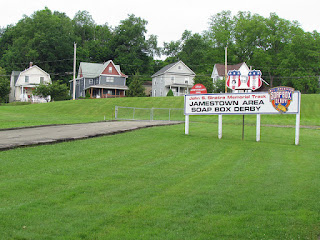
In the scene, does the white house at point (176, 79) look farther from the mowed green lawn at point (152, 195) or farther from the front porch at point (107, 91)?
the mowed green lawn at point (152, 195)

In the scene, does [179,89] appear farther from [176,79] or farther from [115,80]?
[115,80]

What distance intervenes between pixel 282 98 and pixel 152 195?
12478 millimetres

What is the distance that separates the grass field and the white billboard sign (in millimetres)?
4929

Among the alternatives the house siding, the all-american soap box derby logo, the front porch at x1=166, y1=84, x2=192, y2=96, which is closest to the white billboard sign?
the all-american soap box derby logo

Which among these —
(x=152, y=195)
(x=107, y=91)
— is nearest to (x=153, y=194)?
(x=152, y=195)

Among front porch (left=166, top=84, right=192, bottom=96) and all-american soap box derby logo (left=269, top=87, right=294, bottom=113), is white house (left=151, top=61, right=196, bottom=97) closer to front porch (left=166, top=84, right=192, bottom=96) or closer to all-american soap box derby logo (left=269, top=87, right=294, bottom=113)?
front porch (left=166, top=84, right=192, bottom=96)

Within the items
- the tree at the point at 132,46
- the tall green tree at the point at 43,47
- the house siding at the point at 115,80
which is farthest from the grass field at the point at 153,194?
the tall green tree at the point at 43,47

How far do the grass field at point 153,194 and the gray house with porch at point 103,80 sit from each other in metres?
58.3

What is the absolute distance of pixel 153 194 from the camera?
7.34 meters

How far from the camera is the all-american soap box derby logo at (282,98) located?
17641mm

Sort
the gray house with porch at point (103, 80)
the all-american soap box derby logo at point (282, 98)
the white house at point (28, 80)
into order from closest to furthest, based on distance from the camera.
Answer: the all-american soap box derby logo at point (282, 98), the gray house with porch at point (103, 80), the white house at point (28, 80)

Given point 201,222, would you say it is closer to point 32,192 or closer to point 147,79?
point 32,192

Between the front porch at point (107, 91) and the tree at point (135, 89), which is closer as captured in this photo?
the tree at point (135, 89)

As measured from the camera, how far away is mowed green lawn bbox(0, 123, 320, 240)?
5.45 m
